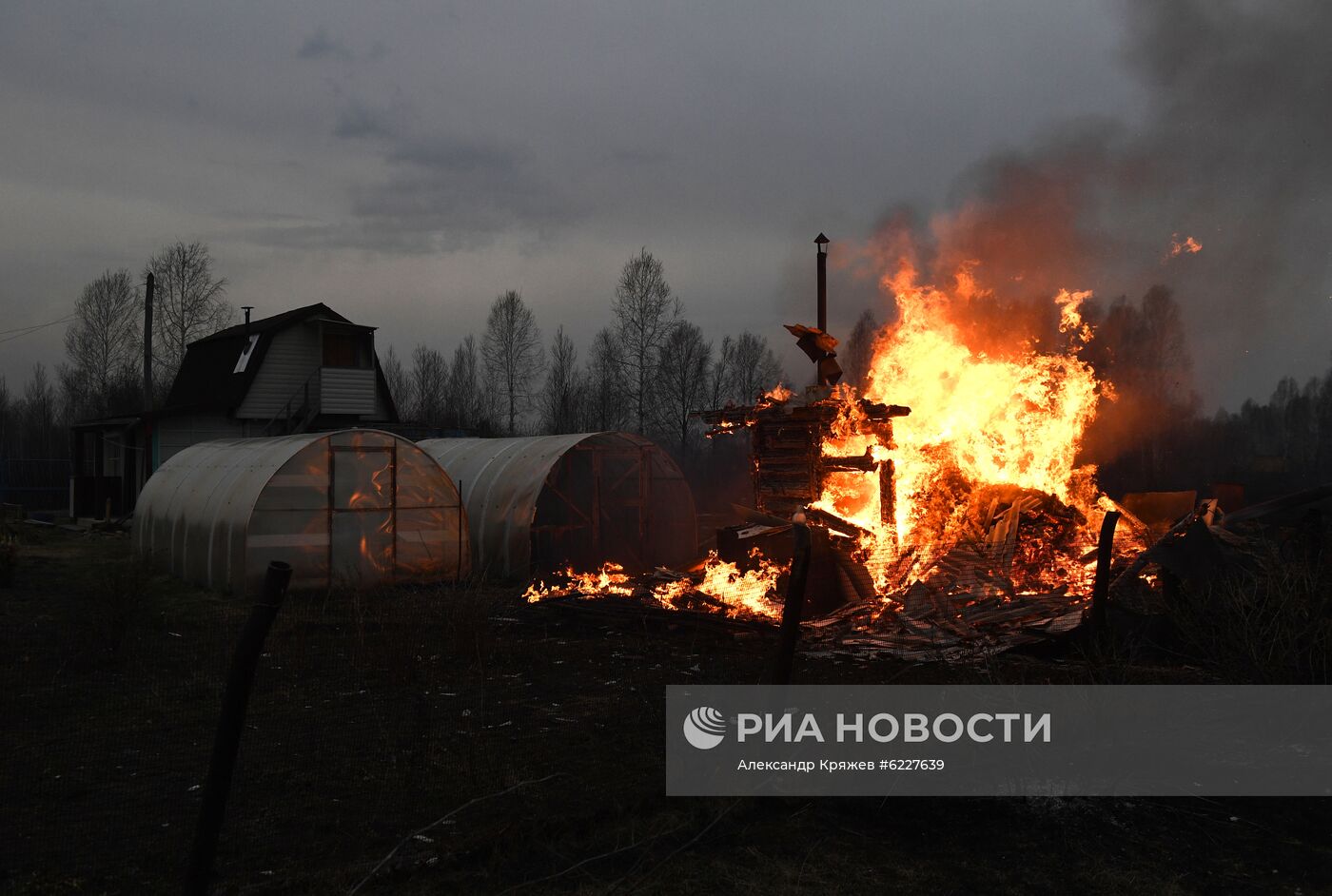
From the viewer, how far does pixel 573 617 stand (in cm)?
1448

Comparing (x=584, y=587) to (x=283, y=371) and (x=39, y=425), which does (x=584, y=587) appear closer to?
(x=283, y=371)

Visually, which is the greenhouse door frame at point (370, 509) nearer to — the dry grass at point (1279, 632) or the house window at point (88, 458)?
the dry grass at point (1279, 632)

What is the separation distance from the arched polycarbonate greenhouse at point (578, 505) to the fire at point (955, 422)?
3.89 meters

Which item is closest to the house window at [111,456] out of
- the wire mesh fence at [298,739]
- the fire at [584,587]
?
the wire mesh fence at [298,739]

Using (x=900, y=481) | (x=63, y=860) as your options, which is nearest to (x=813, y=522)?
(x=900, y=481)

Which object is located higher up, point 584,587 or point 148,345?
point 148,345

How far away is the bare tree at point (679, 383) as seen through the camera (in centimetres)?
5300

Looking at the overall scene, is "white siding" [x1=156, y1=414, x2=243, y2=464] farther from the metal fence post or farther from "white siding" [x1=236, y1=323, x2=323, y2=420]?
the metal fence post

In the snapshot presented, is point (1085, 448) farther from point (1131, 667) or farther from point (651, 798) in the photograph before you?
point (651, 798)

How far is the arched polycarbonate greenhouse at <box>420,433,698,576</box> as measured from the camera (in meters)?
A: 19.6

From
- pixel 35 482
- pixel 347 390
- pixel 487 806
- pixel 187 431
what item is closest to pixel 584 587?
pixel 487 806

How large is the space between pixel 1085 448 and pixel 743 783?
43.7 m

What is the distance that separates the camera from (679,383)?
54.1 metres

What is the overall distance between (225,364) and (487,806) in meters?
34.7
